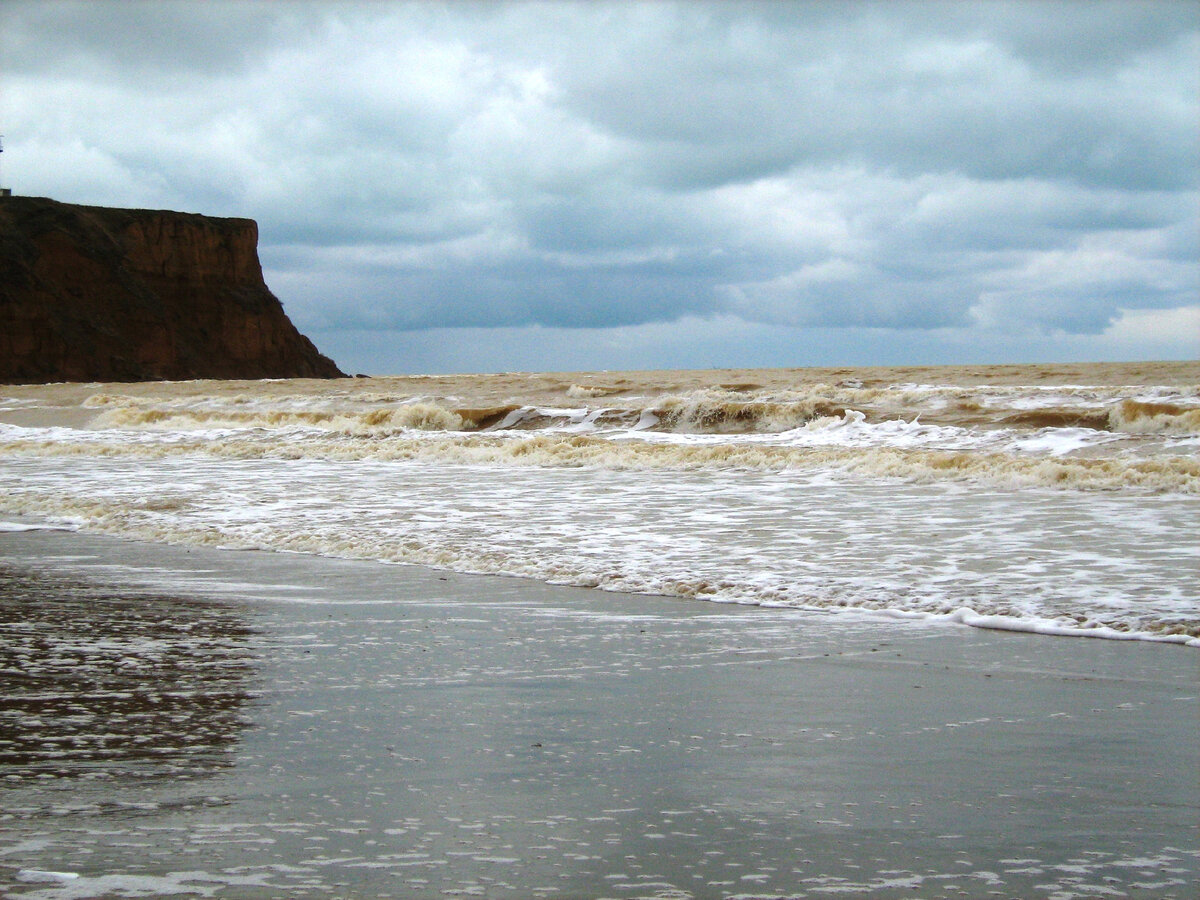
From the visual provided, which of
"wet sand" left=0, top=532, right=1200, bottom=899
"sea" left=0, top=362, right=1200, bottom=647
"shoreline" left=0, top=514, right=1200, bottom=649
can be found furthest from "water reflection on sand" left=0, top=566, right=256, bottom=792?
"sea" left=0, top=362, right=1200, bottom=647

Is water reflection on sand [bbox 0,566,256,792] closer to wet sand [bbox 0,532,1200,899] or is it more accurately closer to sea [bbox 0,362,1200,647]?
wet sand [bbox 0,532,1200,899]

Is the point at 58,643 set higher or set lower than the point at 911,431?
lower

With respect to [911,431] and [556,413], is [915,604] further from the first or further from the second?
[556,413]

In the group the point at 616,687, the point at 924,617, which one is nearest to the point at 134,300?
the point at 924,617

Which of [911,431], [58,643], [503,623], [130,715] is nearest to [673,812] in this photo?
[130,715]

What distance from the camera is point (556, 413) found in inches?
871

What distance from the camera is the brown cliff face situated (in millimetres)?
84562

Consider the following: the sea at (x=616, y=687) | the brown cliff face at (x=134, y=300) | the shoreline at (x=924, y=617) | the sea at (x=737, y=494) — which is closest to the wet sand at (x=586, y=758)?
the sea at (x=616, y=687)

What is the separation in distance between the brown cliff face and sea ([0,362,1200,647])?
66431 mm

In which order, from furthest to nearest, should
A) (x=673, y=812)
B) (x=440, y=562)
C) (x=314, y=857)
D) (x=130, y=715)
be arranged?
1. (x=440, y=562)
2. (x=130, y=715)
3. (x=673, y=812)
4. (x=314, y=857)

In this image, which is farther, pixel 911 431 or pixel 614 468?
pixel 911 431

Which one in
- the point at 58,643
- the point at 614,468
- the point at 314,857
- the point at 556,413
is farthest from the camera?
the point at 556,413

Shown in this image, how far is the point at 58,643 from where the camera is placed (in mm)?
5539

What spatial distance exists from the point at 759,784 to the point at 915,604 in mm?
3425
